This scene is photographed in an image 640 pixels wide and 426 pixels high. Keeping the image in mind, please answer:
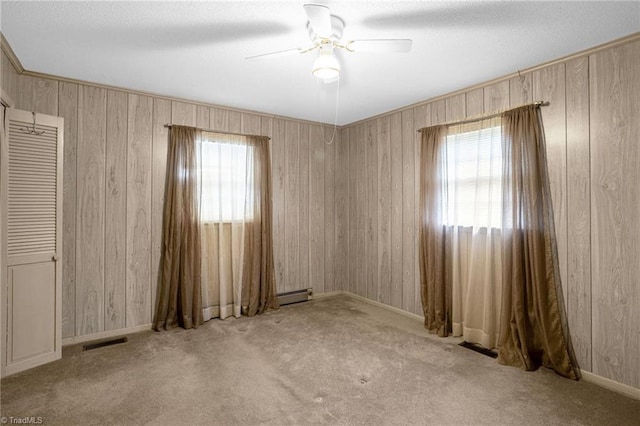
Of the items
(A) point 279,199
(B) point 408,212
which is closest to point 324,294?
(A) point 279,199

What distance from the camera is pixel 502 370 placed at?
2842mm

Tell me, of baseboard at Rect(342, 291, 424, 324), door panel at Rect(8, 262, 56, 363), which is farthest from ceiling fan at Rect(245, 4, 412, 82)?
baseboard at Rect(342, 291, 424, 324)

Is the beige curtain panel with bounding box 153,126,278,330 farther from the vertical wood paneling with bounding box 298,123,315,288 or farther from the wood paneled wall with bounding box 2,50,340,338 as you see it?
the vertical wood paneling with bounding box 298,123,315,288

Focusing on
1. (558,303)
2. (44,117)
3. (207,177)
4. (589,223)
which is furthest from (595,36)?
(44,117)

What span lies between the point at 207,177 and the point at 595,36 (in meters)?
3.80

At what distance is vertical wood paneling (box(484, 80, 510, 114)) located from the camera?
3.22 metres

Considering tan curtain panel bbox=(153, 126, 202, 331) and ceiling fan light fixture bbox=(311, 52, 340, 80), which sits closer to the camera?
ceiling fan light fixture bbox=(311, 52, 340, 80)

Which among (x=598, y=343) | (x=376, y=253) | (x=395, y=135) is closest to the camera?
(x=598, y=343)

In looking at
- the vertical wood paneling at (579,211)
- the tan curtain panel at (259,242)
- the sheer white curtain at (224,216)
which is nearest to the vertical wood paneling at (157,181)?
the sheer white curtain at (224,216)

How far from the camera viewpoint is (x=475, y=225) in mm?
3416

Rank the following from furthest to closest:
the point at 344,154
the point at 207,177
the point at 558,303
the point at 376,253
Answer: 1. the point at 344,154
2. the point at 376,253
3. the point at 207,177
4. the point at 558,303

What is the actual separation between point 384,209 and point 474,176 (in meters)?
1.36

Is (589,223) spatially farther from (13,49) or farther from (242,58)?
(13,49)

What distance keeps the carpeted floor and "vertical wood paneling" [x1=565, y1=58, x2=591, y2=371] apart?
0.44m
